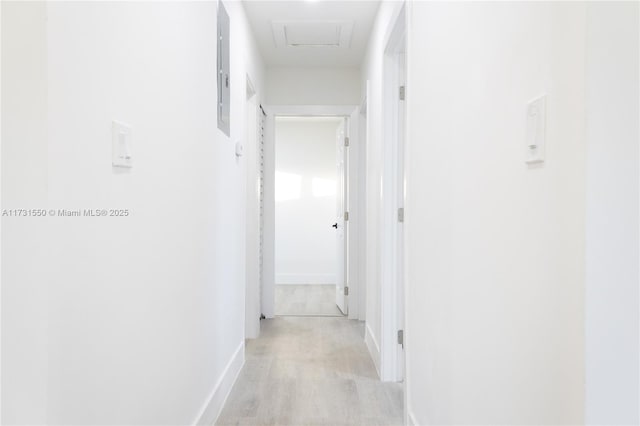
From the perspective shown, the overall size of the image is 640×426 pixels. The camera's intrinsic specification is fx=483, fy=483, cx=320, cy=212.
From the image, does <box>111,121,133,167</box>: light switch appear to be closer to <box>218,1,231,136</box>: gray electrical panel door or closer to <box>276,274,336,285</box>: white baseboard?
<box>218,1,231,136</box>: gray electrical panel door

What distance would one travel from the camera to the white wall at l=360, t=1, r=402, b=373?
3.07 metres

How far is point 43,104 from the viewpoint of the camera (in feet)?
3.12

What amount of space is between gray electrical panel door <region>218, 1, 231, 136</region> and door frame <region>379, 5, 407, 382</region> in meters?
0.95

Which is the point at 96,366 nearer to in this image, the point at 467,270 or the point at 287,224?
the point at 467,270

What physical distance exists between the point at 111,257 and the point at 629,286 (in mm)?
1147

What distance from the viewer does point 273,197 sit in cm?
467

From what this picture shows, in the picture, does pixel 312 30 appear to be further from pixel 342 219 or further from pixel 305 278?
pixel 305 278

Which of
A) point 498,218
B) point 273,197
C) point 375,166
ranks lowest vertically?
point 498,218

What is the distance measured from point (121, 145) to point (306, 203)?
5602 mm

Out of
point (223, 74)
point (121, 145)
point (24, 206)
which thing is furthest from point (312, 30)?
point (24, 206)

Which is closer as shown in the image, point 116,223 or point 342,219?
point 116,223

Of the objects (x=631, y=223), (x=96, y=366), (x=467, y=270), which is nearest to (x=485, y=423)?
(x=467, y=270)

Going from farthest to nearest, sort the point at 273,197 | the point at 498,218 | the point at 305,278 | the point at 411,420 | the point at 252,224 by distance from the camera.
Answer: the point at 305,278
the point at 273,197
the point at 252,224
the point at 411,420
the point at 498,218

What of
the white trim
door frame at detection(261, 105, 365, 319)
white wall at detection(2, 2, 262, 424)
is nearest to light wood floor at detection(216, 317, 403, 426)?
the white trim
